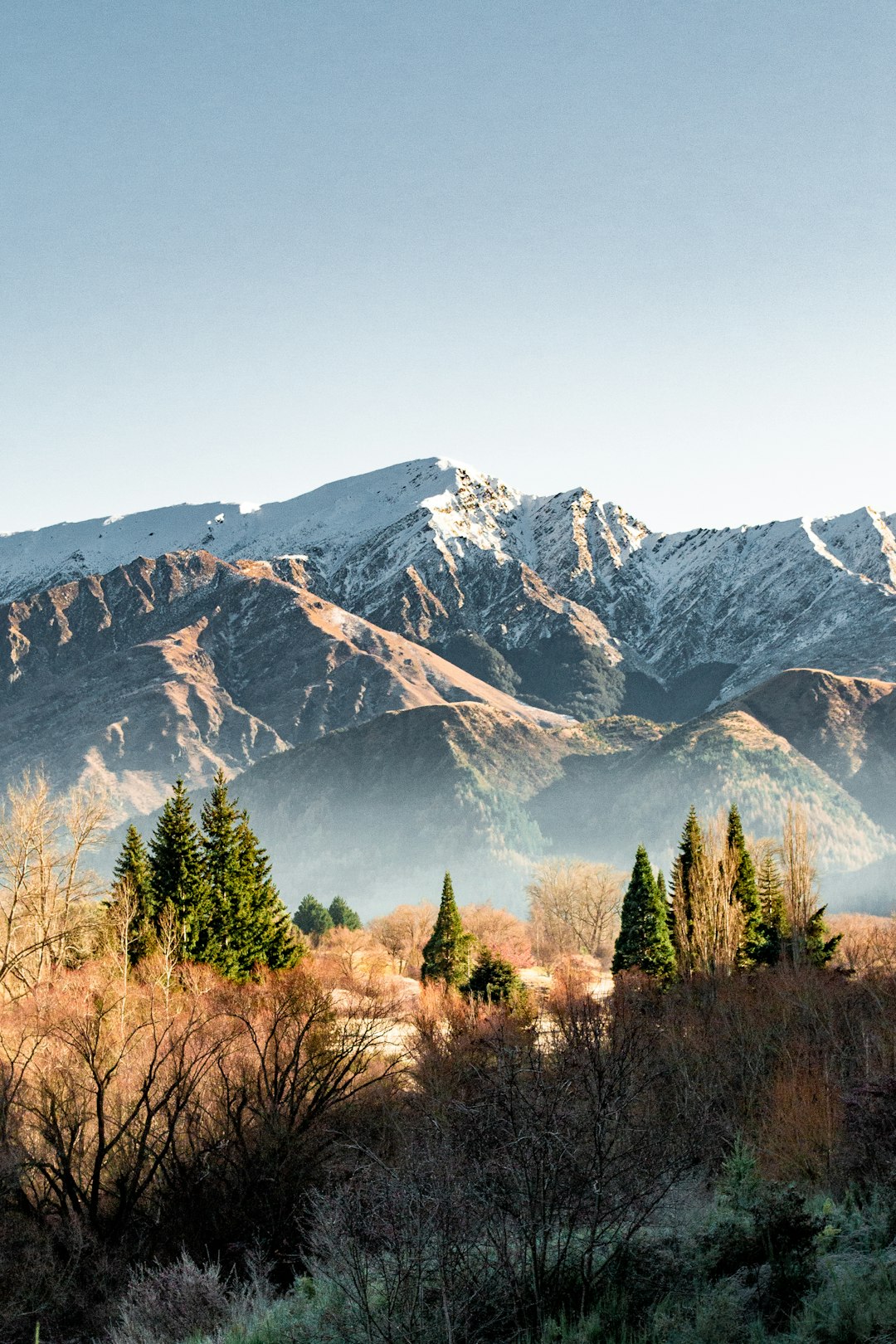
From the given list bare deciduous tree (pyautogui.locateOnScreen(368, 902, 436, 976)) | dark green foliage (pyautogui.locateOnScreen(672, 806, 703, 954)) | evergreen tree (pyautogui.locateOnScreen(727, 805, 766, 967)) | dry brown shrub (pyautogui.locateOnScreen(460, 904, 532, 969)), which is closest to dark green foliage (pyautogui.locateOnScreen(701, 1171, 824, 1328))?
dark green foliage (pyautogui.locateOnScreen(672, 806, 703, 954))

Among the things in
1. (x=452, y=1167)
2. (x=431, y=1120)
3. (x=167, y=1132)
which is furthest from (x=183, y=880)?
Result: (x=452, y=1167)

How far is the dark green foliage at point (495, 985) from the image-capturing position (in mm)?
55094

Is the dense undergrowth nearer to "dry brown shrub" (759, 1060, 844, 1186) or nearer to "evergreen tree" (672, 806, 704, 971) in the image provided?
"dry brown shrub" (759, 1060, 844, 1186)

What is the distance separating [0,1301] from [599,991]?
44980 millimetres

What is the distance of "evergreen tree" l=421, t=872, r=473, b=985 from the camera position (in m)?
64.0

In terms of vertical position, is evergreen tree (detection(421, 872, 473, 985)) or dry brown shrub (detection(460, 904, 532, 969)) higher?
evergreen tree (detection(421, 872, 473, 985))

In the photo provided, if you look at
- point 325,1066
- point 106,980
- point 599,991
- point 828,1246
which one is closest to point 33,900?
point 106,980

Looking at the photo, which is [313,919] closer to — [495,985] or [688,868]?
[495,985]

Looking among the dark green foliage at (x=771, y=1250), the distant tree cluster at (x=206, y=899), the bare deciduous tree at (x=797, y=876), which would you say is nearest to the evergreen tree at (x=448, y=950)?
the distant tree cluster at (x=206, y=899)

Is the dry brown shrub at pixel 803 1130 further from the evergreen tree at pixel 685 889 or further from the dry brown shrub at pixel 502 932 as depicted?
the dry brown shrub at pixel 502 932

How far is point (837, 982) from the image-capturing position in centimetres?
4756

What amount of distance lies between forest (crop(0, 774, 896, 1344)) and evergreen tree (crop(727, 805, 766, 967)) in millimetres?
245

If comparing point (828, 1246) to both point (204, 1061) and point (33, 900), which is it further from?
point (33, 900)

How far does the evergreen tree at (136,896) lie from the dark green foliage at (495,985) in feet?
53.4
